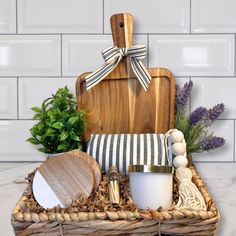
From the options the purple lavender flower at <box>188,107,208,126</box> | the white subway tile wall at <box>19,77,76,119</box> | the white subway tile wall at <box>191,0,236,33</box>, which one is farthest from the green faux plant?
the white subway tile wall at <box>191,0,236,33</box>

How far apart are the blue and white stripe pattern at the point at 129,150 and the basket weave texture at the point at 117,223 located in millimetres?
263

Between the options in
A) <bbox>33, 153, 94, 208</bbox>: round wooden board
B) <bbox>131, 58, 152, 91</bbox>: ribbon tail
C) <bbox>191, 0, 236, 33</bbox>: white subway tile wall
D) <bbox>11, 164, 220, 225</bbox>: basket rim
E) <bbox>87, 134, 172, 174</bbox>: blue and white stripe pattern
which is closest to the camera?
<bbox>11, 164, 220, 225</bbox>: basket rim

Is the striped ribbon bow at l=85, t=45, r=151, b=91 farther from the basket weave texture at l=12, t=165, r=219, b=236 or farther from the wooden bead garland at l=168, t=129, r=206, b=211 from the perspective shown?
the basket weave texture at l=12, t=165, r=219, b=236

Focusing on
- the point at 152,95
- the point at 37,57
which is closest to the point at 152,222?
the point at 152,95

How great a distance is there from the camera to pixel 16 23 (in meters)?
1.06

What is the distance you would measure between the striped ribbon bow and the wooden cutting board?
0.02 meters

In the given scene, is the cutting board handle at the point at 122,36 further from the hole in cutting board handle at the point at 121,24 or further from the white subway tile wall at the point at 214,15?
the white subway tile wall at the point at 214,15

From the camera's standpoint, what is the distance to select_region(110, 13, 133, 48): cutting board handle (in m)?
0.95

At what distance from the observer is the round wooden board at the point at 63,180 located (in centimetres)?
66

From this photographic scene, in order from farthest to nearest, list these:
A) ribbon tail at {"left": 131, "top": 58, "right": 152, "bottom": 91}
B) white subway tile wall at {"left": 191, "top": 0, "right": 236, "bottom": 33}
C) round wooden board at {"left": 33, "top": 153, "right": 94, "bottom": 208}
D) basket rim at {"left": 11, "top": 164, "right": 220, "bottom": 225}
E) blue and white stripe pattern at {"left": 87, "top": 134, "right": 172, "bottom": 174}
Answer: white subway tile wall at {"left": 191, "top": 0, "right": 236, "bottom": 33}
ribbon tail at {"left": 131, "top": 58, "right": 152, "bottom": 91}
blue and white stripe pattern at {"left": 87, "top": 134, "right": 172, "bottom": 174}
round wooden board at {"left": 33, "top": 153, "right": 94, "bottom": 208}
basket rim at {"left": 11, "top": 164, "right": 220, "bottom": 225}

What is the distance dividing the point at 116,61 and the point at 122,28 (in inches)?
3.1

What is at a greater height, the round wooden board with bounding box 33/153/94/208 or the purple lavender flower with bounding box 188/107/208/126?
the purple lavender flower with bounding box 188/107/208/126

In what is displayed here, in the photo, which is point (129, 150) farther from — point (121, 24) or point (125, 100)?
point (121, 24)

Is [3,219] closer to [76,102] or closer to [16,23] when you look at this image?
[76,102]
